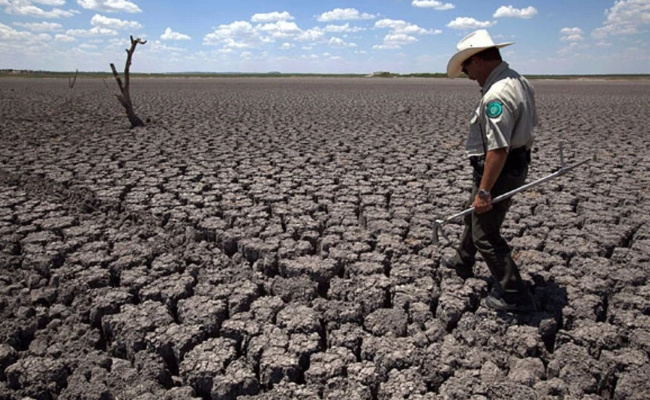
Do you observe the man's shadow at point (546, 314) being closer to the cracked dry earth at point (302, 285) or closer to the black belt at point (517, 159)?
the cracked dry earth at point (302, 285)

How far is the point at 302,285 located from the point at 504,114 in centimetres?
169

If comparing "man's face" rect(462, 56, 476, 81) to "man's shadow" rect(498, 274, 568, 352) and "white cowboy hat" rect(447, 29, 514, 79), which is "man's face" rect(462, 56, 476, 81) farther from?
"man's shadow" rect(498, 274, 568, 352)

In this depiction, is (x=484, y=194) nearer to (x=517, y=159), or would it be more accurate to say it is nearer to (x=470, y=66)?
(x=517, y=159)

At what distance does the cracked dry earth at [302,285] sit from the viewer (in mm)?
2299

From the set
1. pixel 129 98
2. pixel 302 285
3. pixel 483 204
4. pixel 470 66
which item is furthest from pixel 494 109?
pixel 129 98

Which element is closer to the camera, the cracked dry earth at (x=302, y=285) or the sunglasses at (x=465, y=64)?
the cracked dry earth at (x=302, y=285)

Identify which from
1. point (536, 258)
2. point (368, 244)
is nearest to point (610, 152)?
point (536, 258)

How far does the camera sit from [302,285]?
3160 mm

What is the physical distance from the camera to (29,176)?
19.4ft

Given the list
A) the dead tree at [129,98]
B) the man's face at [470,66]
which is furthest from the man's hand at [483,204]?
the dead tree at [129,98]

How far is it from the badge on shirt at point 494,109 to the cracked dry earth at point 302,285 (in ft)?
3.89

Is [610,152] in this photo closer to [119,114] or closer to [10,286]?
[10,286]

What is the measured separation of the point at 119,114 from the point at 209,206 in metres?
9.65

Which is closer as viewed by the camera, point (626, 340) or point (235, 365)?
point (235, 365)
